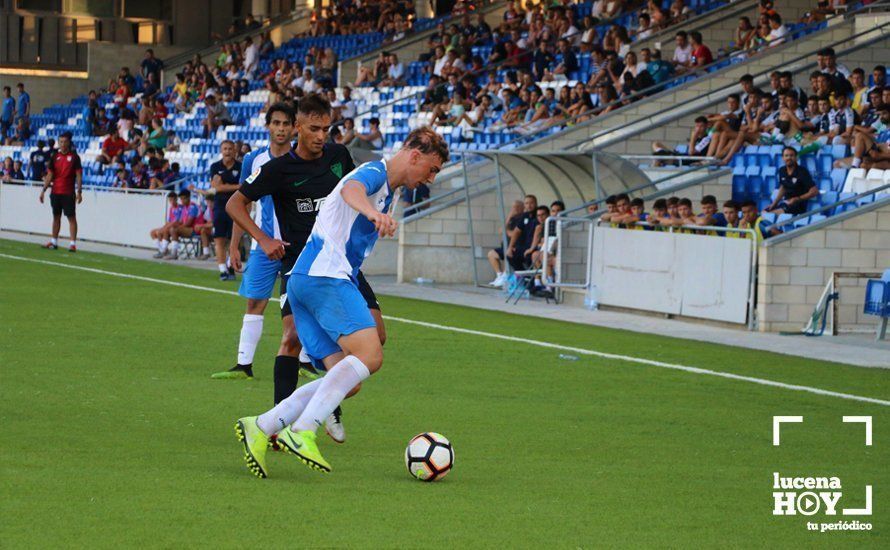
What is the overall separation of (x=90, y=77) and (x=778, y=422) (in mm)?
44384

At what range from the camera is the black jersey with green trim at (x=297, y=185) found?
906 cm

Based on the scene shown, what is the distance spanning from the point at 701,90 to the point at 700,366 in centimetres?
1378

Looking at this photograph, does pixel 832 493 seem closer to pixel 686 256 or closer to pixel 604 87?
pixel 686 256

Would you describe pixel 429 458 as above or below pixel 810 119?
below

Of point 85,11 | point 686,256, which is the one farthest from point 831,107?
point 85,11

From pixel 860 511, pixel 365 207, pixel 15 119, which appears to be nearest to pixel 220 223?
pixel 365 207

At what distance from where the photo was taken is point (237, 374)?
11.5 meters

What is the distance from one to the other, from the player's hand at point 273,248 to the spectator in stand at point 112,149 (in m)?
32.1

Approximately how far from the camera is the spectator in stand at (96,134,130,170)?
40062 mm

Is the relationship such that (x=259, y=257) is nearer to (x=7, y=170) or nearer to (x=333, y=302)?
(x=333, y=302)

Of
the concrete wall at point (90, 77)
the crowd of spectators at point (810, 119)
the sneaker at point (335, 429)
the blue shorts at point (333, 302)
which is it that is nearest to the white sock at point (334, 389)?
the blue shorts at point (333, 302)

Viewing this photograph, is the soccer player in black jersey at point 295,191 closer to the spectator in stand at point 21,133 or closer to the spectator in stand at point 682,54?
the spectator in stand at point 682,54

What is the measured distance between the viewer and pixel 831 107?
21438mm

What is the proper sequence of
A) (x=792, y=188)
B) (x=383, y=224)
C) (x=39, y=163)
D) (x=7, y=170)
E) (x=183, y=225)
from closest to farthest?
1. (x=383, y=224)
2. (x=792, y=188)
3. (x=183, y=225)
4. (x=39, y=163)
5. (x=7, y=170)
